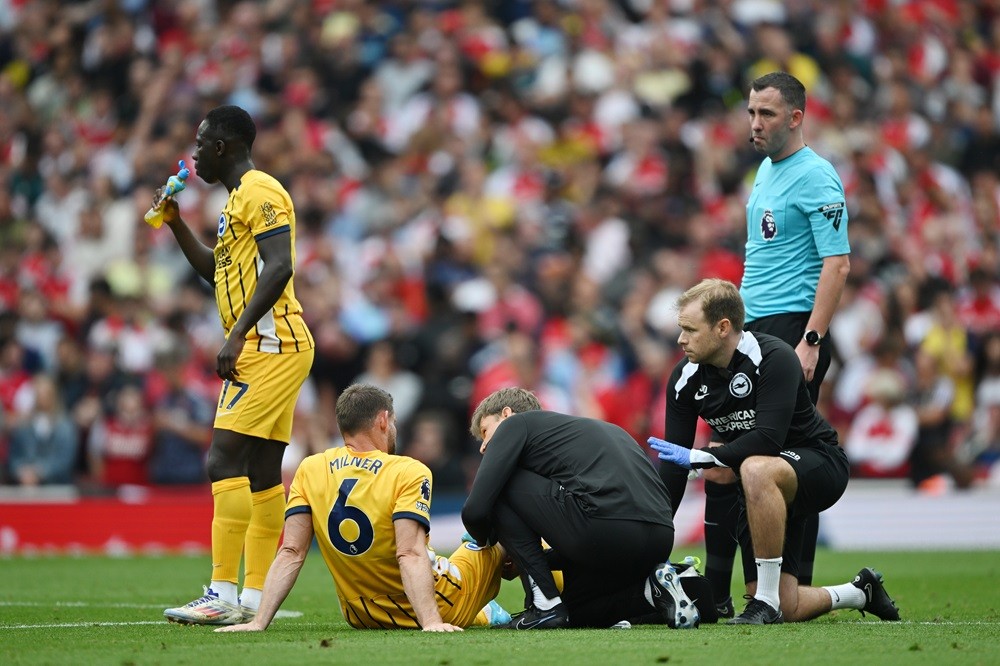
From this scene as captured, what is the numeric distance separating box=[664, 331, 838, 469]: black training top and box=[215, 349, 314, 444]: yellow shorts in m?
1.93

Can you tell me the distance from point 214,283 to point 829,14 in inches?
530

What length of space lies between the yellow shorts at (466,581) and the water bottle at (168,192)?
95.0 inches

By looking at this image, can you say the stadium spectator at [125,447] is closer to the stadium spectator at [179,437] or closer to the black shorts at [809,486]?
the stadium spectator at [179,437]

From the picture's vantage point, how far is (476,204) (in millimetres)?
16250

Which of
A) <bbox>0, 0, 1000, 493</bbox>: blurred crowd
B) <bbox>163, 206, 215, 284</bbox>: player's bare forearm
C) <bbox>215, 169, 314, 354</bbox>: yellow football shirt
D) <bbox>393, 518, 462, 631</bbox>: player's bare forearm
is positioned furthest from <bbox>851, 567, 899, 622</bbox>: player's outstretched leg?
<bbox>0, 0, 1000, 493</bbox>: blurred crowd

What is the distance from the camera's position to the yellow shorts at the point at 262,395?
7098 mm

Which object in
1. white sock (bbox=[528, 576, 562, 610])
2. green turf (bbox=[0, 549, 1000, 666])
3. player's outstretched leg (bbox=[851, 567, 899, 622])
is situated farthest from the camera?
player's outstretched leg (bbox=[851, 567, 899, 622])

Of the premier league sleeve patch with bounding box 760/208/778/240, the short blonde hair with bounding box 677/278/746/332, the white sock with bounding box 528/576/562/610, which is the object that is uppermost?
the premier league sleeve patch with bounding box 760/208/778/240

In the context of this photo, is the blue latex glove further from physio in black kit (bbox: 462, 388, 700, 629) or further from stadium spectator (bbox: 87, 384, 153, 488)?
stadium spectator (bbox: 87, 384, 153, 488)

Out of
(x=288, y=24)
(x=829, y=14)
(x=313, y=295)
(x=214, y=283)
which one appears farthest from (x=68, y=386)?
(x=829, y=14)

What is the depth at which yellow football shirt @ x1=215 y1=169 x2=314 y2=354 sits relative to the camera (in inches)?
283

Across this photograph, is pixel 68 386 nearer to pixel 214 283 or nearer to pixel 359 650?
pixel 214 283

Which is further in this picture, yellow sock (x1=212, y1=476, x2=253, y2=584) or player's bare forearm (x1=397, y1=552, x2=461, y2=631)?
yellow sock (x1=212, y1=476, x2=253, y2=584)

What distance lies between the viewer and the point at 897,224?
1658 centimetres
